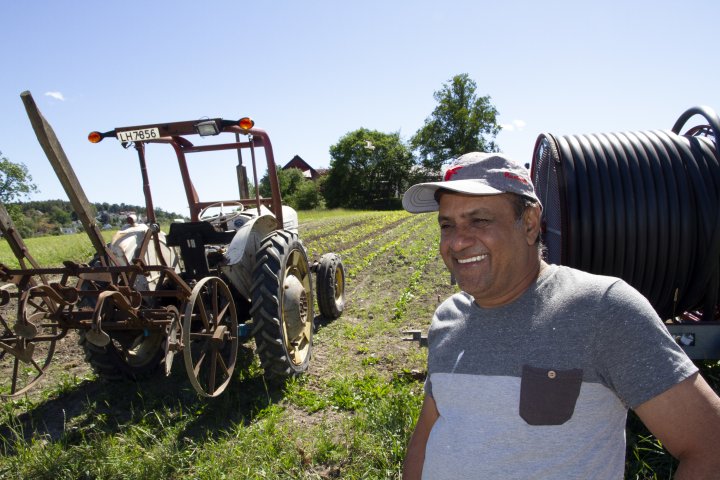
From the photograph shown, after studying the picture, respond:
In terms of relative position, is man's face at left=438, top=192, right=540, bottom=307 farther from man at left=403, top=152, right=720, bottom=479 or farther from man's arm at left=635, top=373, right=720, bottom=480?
man's arm at left=635, top=373, right=720, bottom=480

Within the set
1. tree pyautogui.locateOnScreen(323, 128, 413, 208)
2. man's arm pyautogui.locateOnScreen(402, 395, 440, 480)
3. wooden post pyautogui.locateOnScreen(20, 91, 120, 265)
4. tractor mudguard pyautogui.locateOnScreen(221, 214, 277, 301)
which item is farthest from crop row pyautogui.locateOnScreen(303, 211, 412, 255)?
tree pyautogui.locateOnScreen(323, 128, 413, 208)

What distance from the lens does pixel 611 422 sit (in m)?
1.27

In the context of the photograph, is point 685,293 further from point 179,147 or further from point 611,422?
point 179,147

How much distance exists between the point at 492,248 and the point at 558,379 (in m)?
0.45

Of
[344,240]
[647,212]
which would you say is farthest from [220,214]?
[344,240]

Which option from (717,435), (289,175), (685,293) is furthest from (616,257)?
(289,175)

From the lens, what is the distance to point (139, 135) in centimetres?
390

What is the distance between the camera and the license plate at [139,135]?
152 inches

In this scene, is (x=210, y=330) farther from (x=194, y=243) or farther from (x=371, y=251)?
(x=371, y=251)

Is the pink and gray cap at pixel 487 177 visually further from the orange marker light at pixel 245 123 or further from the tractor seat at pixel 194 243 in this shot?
the tractor seat at pixel 194 243

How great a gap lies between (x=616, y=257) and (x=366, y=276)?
6.35 metres

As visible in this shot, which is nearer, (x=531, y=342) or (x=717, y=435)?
(x=717, y=435)

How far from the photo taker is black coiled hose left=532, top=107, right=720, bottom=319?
3309 mm

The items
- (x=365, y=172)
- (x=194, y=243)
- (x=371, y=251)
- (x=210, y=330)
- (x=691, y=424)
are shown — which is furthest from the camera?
(x=365, y=172)
